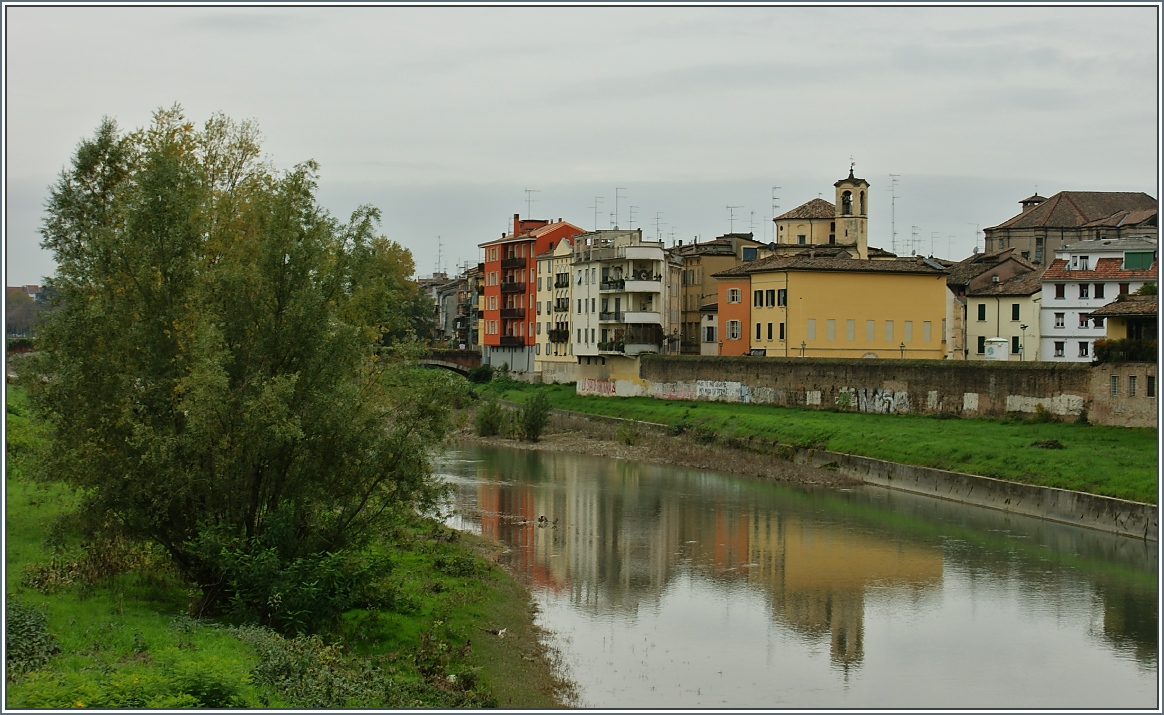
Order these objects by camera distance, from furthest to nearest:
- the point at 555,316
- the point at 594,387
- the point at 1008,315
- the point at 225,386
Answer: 1. the point at 555,316
2. the point at 594,387
3. the point at 1008,315
4. the point at 225,386

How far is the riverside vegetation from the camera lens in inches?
685

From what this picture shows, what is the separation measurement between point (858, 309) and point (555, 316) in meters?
23.7

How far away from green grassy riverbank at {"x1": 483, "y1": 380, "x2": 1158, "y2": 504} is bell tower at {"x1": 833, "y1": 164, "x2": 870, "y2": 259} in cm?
1706

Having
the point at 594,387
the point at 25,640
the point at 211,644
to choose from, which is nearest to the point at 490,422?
the point at 594,387

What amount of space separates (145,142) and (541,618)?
11061mm

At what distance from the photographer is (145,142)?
2103cm

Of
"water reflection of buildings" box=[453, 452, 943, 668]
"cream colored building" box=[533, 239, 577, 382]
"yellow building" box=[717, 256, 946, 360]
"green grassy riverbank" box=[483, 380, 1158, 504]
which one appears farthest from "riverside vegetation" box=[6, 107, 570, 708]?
"cream colored building" box=[533, 239, 577, 382]

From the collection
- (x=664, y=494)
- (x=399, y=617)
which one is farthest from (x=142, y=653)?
(x=664, y=494)

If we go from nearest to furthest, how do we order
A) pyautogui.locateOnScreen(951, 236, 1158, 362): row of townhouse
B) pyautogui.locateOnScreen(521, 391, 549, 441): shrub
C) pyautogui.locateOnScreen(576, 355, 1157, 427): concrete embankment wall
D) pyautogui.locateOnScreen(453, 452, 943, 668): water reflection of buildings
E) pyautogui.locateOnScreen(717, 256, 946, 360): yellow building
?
pyautogui.locateOnScreen(453, 452, 943, 668): water reflection of buildings → pyautogui.locateOnScreen(576, 355, 1157, 427): concrete embankment wall → pyautogui.locateOnScreen(951, 236, 1158, 362): row of townhouse → pyautogui.locateOnScreen(521, 391, 549, 441): shrub → pyautogui.locateOnScreen(717, 256, 946, 360): yellow building

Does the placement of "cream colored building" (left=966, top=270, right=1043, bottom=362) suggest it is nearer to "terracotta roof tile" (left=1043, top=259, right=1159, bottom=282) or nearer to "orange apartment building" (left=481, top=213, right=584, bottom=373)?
"terracotta roof tile" (left=1043, top=259, right=1159, bottom=282)

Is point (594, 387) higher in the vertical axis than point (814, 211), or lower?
lower

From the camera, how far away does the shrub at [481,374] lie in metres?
82.1

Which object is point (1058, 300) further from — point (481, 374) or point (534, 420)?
point (481, 374)

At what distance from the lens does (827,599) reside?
2430 centimetres
